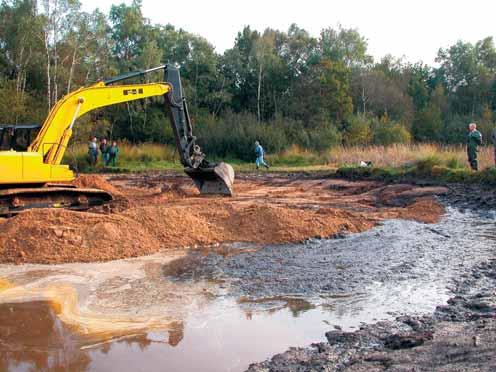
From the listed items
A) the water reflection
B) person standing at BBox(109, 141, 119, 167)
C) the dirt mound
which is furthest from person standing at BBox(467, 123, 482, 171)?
person standing at BBox(109, 141, 119, 167)

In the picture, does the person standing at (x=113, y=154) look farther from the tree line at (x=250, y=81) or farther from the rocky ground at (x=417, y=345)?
the rocky ground at (x=417, y=345)

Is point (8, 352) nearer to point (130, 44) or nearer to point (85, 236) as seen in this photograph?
point (85, 236)

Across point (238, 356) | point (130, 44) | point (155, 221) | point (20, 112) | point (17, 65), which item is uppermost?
point (130, 44)

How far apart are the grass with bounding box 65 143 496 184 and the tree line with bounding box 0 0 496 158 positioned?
11.2 feet

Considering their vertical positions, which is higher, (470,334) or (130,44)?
(130,44)

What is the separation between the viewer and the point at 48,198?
11.3 m

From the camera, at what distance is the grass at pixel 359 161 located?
A: 1830 centimetres

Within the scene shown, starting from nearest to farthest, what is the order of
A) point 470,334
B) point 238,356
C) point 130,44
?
point 470,334 < point 238,356 < point 130,44

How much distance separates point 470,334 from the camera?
14.3 ft

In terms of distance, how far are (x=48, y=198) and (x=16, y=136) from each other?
142 centimetres

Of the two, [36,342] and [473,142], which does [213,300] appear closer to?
[36,342]

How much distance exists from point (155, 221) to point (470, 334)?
20.6 ft

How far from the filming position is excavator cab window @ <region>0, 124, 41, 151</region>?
36.0 ft

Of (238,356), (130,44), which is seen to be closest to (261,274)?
(238,356)
